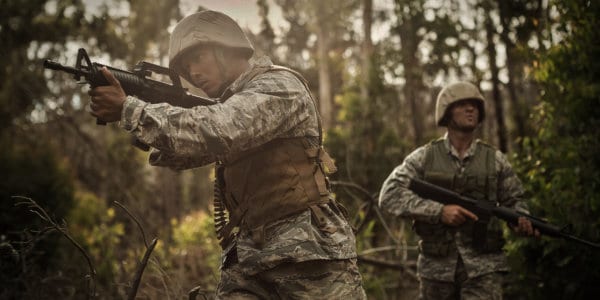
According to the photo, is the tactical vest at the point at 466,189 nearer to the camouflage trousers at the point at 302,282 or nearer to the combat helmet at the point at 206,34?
the camouflage trousers at the point at 302,282

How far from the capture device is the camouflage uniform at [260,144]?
231 centimetres

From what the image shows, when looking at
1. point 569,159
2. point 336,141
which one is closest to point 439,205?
point 569,159

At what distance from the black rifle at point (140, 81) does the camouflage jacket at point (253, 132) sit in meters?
0.21

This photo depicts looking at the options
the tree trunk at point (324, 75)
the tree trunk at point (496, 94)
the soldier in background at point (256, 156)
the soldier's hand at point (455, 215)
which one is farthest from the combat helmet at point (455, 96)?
the tree trunk at point (324, 75)

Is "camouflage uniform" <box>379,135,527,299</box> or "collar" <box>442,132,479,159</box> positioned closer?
"camouflage uniform" <box>379,135,527,299</box>

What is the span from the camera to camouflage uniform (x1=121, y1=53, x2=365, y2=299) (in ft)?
7.59

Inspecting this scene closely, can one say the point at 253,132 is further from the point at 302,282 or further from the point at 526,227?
the point at 526,227

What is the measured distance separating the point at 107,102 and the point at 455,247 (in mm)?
3045

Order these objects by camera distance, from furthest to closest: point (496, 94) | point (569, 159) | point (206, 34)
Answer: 1. point (496, 94)
2. point (569, 159)
3. point (206, 34)

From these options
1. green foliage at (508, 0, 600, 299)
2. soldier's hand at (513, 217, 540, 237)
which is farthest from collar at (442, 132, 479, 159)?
green foliage at (508, 0, 600, 299)

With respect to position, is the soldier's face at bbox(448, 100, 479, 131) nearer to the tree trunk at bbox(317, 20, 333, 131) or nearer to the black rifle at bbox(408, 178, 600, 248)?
the black rifle at bbox(408, 178, 600, 248)

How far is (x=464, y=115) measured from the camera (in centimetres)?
472

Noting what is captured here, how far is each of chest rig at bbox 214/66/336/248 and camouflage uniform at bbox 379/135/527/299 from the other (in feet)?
6.09

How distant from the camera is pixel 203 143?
2.32m
